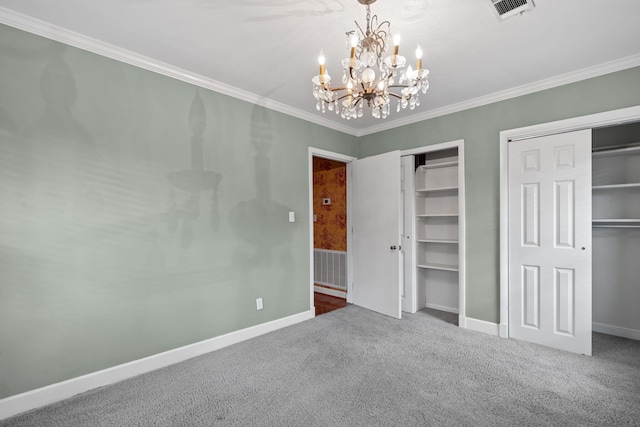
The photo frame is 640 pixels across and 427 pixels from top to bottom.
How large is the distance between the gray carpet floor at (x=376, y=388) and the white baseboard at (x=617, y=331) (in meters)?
0.10

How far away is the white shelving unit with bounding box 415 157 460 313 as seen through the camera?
3961 millimetres

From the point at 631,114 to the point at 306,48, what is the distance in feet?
9.20

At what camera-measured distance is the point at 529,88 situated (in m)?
2.97

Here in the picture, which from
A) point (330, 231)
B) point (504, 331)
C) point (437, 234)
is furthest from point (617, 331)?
point (330, 231)

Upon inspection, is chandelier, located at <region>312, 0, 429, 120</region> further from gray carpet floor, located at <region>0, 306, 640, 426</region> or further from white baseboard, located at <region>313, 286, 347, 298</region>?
white baseboard, located at <region>313, 286, 347, 298</region>

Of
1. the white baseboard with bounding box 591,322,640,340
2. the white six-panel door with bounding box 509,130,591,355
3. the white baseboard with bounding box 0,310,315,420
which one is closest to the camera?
the white baseboard with bounding box 0,310,315,420

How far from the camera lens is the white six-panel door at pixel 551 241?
2684 millimetres

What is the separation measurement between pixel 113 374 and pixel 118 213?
1239 millimetres

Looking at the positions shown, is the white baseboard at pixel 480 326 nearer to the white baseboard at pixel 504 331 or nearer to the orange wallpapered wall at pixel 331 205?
the white baseboard at pixel 504 331

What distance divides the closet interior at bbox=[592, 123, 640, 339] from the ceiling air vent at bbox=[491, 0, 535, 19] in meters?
2.07

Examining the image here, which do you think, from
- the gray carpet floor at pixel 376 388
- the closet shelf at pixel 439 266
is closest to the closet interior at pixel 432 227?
the closet shelf at pixel 439 266

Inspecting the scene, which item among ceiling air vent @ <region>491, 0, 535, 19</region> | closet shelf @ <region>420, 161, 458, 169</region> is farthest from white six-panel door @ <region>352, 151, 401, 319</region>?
ceiling air vent @ <region>491, 0, 535, 19</region>

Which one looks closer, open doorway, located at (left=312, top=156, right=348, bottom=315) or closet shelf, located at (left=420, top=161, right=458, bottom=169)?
closet shelf, located at (left=420, top=161, right=458, bottom=169)

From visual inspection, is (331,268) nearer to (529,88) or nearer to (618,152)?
(529,88)
